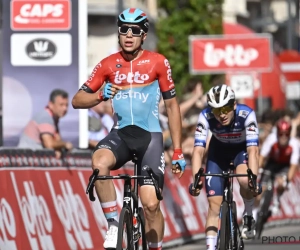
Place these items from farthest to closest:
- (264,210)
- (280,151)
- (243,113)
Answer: (280,151), (264,210), (243,113)

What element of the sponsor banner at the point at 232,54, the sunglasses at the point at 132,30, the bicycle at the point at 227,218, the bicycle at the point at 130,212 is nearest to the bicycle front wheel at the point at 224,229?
the bicycle at the point at 227,218

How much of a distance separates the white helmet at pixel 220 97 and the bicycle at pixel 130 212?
1867mm

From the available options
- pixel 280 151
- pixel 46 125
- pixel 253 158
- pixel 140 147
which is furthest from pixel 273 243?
pixel 140 147

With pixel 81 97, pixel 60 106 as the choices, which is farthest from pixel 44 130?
pixel 81 97

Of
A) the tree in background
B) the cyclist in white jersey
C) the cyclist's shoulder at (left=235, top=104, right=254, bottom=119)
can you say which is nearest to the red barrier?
the cyclist in white jersey

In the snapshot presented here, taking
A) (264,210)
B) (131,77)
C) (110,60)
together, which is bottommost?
(264,210)

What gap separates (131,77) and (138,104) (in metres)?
0.24

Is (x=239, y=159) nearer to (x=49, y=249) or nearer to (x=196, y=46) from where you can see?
(x=49, y=249)

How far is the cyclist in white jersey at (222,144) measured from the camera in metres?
11.0

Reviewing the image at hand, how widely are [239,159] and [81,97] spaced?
3.00m

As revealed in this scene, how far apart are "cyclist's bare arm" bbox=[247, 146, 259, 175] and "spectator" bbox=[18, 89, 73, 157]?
3.07 m

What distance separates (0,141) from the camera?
15195mm

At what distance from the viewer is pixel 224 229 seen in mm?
10453

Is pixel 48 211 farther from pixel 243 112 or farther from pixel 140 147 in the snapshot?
pixel 140 147
